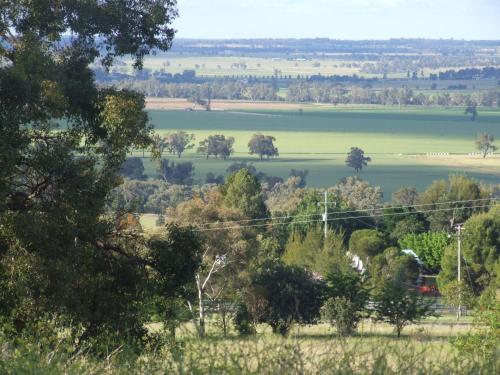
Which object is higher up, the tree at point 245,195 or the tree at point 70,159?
the tree at point 70,159

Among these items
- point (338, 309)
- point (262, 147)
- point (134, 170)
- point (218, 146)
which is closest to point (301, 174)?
point (134, 170)

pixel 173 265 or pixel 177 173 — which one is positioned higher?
pixel 173 265

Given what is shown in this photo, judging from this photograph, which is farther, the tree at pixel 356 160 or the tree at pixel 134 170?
the tree at pixel 356 160

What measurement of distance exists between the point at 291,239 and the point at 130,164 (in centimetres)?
6081

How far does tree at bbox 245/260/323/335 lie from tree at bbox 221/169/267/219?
16782 millimetres

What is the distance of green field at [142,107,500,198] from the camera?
12319 cm

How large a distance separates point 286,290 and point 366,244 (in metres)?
21.1

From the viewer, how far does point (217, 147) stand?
136625mm

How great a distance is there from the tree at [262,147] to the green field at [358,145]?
43.5 inches

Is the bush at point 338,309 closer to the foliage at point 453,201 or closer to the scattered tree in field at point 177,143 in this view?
the foliage at point 453,201

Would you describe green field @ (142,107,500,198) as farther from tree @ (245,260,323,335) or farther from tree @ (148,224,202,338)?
tree @ (148,224,202,338)

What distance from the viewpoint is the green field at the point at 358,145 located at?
404 ft

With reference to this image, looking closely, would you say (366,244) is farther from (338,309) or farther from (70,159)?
(70,159)

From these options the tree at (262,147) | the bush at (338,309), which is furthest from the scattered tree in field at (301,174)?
the bush at (338,309)
